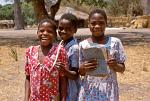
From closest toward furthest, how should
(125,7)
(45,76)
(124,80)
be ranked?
(45,76), (124,80), (125,7)

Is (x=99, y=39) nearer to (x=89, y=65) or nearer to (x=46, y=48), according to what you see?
(x=89, y=65)

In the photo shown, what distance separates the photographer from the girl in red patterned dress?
11.3 feet

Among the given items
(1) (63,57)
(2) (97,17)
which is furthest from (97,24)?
(1) (63,57)

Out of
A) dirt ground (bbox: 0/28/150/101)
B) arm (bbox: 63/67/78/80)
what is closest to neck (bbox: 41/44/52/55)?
arm (bbox: 63/67/78/80)

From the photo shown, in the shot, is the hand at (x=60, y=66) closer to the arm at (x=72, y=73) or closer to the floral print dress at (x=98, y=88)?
the arm at (x=72, y=73)

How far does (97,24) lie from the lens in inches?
141

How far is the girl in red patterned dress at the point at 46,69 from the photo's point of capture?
3436mm

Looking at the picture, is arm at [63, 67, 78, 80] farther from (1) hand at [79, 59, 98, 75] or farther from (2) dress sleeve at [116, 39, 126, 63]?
(2) dress sleeve at [116, 39, 126, 63]

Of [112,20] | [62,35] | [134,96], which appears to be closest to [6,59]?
[134,96]

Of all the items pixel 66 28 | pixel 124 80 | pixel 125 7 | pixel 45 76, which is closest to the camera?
pixel 45 76

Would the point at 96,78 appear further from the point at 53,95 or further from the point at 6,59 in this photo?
the point at 6,59

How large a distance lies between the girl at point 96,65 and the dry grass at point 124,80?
3.57 meters

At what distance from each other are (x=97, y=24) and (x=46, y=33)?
0.45 meters

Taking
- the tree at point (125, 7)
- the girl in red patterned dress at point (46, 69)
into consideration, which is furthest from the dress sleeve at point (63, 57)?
the tree at point (125, 7)
